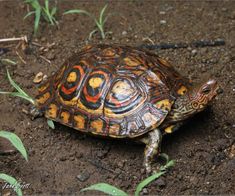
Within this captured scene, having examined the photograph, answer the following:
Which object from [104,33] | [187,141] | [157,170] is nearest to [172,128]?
[187,141]

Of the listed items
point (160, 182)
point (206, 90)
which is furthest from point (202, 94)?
point (160, 182)

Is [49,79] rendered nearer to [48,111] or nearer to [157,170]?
[48,111]

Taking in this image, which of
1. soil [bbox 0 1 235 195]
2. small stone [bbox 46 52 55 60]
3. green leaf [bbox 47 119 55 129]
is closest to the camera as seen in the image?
soil [bbox 0 1 235 195]

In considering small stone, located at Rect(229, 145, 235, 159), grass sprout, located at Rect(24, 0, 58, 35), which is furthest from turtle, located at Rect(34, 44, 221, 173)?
grass sprout, located at Rect(24, 0, 58, 35)

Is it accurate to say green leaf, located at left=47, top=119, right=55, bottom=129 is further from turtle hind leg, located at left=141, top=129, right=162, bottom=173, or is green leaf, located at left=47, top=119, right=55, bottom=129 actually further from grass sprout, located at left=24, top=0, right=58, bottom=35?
grass sprout, located at left=24, top=0, right=58, bottom=35

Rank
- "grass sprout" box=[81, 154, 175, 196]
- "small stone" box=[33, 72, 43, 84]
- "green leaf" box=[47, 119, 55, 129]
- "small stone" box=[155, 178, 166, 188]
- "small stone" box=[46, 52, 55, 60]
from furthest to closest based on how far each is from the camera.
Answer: "small stone" box=[46, 52, 55, 60], "small stone" box=[33, 72, 43, 84], "green leaf" box=[47, 119, 55, 129], "small stone" box=[155, 178, 166, 188], "grass sprout" box=[81, 154, 175, 196]

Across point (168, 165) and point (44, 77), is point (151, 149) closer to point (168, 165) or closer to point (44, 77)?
point (168, 165)

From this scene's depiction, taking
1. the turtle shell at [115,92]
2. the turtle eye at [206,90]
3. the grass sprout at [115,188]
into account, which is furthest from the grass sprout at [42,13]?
the grass sprout at [115,188]

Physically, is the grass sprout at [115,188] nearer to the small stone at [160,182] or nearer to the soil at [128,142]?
the small stone at [160,182]
